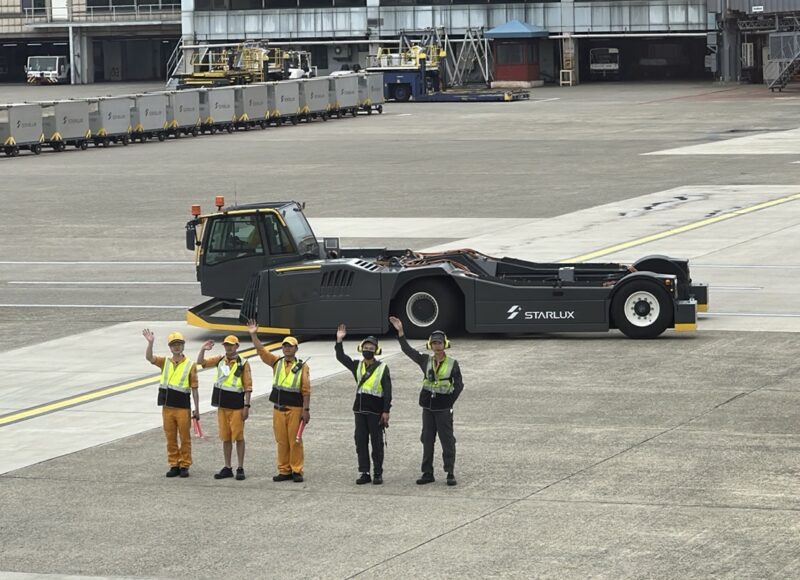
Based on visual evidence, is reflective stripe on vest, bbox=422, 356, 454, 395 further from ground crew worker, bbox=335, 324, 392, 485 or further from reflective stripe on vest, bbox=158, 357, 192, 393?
reflective stripe on vest, bbox=158, 357, 192, 393

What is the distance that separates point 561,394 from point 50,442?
23.8 feet

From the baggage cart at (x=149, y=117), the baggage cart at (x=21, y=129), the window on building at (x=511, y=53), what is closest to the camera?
the baggage cart at (x=21, y=129)

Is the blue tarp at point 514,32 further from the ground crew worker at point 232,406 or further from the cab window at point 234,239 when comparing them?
the ground crew worker at point 232,406

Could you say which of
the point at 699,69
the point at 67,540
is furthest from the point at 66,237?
the point at 699,69

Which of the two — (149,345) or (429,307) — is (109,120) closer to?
(429,307)

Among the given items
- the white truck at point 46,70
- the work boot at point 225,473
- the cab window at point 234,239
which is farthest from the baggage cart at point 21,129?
the white truck at point 46,70

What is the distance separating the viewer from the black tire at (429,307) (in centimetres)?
2733

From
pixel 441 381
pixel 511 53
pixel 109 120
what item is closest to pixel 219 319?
pixel 441 381

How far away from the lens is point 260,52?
365ft

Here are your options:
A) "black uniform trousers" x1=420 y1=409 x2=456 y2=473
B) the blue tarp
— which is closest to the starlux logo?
"black uniform trousers" x1=420 y1=409 x2=456 y2=473

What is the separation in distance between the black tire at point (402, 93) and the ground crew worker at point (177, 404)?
306 feet

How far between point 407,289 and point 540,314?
240cm

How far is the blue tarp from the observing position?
394 ft

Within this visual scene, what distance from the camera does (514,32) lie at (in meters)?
120
